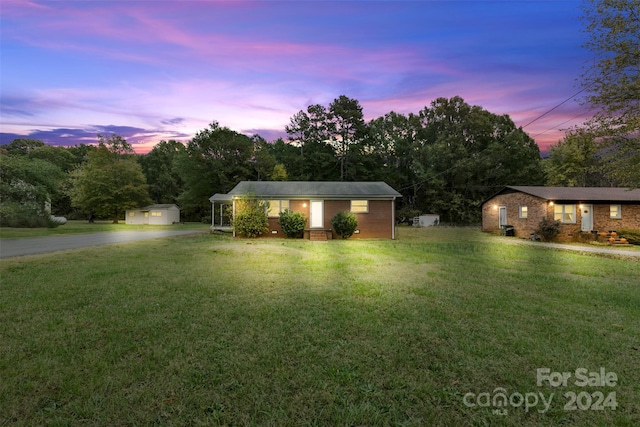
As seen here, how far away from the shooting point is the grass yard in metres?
2.32

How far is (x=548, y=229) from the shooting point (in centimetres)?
1730

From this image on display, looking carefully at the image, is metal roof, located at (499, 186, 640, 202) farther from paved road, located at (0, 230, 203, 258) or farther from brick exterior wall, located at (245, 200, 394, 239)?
paved road, located at (0, 230, 203, 258)

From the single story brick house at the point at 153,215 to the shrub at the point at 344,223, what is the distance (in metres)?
27.7

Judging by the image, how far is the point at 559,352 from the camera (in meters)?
3.25

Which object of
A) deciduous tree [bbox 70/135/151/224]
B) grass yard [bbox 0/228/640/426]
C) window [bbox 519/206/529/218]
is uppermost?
deciduous tree [bbox 70/135/151/224]

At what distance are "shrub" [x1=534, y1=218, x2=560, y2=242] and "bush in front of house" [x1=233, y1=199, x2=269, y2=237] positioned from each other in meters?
16.2

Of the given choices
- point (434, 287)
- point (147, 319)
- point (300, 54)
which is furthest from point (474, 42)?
point (147, 319)

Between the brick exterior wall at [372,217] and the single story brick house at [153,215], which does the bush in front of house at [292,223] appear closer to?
the brick exterior wall at [372,217]

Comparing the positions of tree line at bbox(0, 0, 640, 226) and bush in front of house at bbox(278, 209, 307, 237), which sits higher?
tree line at bbox(0, 0, 640, 226)

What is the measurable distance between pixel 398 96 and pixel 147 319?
19349 millimetres

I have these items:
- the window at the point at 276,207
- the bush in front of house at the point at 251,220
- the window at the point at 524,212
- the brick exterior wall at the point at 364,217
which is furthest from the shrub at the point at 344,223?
the window at the point at 524,212

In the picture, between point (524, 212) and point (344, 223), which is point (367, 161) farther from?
point (344, 223)

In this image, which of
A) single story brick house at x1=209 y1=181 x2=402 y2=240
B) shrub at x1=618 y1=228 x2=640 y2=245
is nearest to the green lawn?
single story brick house at x1=209 y1=181 x2=402 y2=240

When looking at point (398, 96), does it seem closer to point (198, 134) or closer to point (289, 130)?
Result: point (289, 130)
